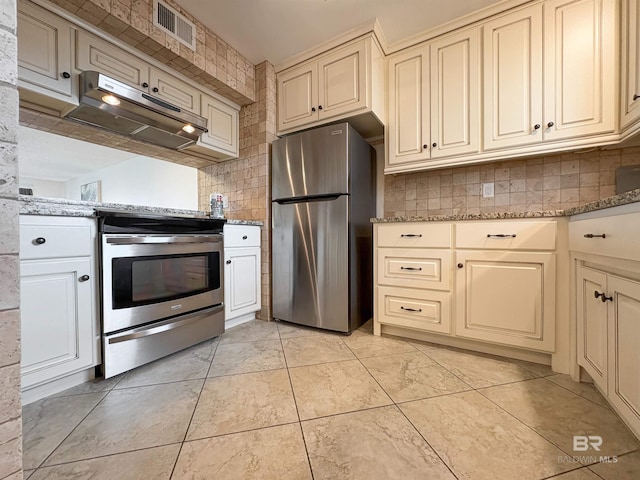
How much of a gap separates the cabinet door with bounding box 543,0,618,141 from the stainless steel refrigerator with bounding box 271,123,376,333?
3.93ft

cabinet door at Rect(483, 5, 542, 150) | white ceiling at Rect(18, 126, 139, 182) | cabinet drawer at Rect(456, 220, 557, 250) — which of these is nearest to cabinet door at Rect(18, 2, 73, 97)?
white ceiling at Rect(18, 126, 139, 182)

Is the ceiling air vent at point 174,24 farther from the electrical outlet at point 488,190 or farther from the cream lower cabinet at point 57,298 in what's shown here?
the electrical outlet at point 488,190

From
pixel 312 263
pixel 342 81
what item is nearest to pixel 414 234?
pixel 312 263

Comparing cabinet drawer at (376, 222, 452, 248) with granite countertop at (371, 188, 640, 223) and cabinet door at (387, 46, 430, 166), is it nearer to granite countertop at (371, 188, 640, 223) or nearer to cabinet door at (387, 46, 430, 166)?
granite countertop at (371, 188, 640, 223)

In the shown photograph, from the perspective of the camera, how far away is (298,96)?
218 centimetres

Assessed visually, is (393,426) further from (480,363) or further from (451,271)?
(451,271)

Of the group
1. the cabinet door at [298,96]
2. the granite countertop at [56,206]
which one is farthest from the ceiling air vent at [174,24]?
the granite countertop at [56,206]

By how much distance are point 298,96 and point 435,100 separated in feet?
3.53

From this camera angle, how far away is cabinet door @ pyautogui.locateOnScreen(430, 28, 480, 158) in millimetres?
1741

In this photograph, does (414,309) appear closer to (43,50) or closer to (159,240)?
(159,240)

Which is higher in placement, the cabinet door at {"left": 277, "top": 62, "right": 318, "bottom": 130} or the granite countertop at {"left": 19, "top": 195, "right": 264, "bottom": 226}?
the cabinet door at {"left": 277, "top": 62, "right": 318, "bottom": 130}

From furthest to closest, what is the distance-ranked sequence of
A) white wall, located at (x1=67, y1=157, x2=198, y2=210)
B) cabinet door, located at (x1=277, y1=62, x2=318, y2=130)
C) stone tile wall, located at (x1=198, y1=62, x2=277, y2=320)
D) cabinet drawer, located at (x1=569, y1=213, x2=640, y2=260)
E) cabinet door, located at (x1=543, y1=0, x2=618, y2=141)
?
1. white wall, located at (x1=67, y1=157, x2=198, y2=210)
2. stone tile wall, located at (x1=198, y1=62, x2=277, y2=320)
3. cabinet door, located at (x1=277, y1=62, x2=318, y2=130)
4. cabinet door, located at (x1=543, y1=0, x2=618, y2=141)
5. cabinet drawer, located at (x1=569, y1=213, x2=640, y2=260)

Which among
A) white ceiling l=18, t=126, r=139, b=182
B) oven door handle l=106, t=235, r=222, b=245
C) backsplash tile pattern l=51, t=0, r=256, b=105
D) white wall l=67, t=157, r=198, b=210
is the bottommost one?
oven door handle l=106, t=235, r=222, b=245

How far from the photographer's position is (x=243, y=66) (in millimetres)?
2209
